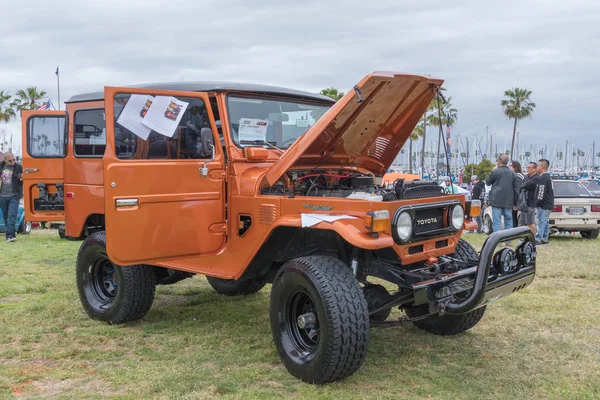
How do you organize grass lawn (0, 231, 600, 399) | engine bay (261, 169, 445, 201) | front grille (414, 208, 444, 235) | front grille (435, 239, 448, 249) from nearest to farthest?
1. grass lawn (0, 231, 600, 399)
2. front grille (414, 208, 444, 235)
3. engine bay (261, 169, 445, 201)
4. front grille (435, 239, 448, 249)

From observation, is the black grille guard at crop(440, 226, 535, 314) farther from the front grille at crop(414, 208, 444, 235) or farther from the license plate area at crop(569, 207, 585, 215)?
the license plate area at crop(569, 207, 585, 215)

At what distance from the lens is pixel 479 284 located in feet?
12.2

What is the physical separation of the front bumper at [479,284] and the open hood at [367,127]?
135cm

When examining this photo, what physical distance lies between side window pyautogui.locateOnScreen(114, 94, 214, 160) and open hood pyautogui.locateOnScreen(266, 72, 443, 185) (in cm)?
80

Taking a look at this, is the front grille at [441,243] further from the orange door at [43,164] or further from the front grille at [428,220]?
the orange door at [43,164]

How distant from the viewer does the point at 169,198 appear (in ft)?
15.3

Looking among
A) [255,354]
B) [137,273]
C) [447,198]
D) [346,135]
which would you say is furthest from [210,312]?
[447,198]

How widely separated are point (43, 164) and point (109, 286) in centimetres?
245

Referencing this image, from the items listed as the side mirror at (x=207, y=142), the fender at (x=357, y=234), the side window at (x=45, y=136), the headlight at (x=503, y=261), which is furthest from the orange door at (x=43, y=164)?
the headlight at (x=503, y=261)

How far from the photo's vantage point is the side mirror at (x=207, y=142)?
180 inches

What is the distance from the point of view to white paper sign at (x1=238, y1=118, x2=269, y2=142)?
4.95 m

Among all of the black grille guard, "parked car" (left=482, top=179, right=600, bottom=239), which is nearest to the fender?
the black grille guard

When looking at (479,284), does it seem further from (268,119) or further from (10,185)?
(10,185)

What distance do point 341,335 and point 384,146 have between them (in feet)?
7.12
